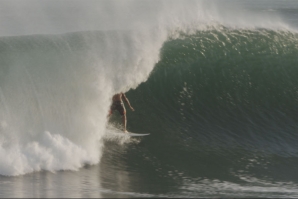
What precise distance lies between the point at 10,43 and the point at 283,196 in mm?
8901

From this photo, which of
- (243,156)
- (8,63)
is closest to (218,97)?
(243,156)

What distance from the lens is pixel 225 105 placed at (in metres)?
13.8

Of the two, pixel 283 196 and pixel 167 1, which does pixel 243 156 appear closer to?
pixel 283 196

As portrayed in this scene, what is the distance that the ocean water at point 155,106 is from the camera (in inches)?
377

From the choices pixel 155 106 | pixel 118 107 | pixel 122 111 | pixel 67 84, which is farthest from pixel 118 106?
pixel 155 106

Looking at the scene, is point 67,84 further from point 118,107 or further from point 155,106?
point 155,106

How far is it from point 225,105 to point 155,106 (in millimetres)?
1746

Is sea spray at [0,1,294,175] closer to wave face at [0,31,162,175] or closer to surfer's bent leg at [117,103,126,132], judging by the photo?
wave face at [0,31,162,175]

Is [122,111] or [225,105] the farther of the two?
[225,105]

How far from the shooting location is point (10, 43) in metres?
14.7

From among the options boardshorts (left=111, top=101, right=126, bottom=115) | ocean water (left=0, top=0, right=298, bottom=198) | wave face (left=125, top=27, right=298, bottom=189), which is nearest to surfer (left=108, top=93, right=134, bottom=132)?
boardshorts (left=111, top=101, right=126, bottom=115)

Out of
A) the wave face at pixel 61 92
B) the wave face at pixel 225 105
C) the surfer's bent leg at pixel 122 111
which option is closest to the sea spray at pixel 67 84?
the wave face at pixel 61 92

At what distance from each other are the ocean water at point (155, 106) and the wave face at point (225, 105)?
3cm

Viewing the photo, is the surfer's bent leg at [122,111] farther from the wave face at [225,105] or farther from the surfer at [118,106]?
the wave face at [225,105]
